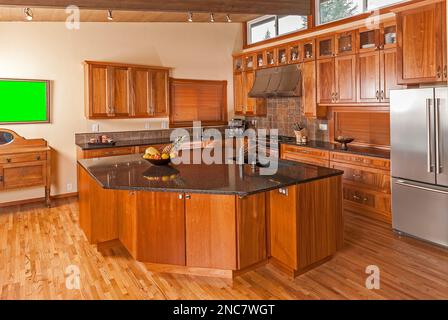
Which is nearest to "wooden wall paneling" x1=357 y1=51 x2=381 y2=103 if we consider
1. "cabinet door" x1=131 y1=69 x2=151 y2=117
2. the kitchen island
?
the kitchen island

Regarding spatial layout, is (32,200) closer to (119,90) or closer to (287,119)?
(119,90)

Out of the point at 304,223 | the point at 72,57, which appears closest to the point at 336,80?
the point at 304,223

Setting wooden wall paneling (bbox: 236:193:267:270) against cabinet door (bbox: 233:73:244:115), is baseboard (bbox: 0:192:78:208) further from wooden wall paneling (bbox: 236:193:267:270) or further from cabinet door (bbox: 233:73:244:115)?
wooden wall paneling (bbox: 236:193:267:270)

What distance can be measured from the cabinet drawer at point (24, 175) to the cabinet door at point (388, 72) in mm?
4824

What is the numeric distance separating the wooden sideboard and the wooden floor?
4.24ft

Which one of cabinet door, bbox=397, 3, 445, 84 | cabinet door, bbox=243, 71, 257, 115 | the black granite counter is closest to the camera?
cabinet door, bbox=397, 3, 445, 84

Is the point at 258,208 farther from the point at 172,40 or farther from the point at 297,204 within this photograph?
the point at 172,40

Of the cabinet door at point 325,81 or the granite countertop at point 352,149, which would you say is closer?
the granite countertop at point 352,149

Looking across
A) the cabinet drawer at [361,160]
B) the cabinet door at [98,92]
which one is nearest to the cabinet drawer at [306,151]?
the cabinet drawer at [361,160]

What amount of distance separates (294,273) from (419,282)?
1.00 meters

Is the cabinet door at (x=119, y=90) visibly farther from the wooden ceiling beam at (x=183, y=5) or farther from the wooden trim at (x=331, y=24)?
the wooden trim at (x=331, y=24)

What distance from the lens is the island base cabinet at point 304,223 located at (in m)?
2.85

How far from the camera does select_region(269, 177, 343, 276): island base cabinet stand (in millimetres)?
2850
